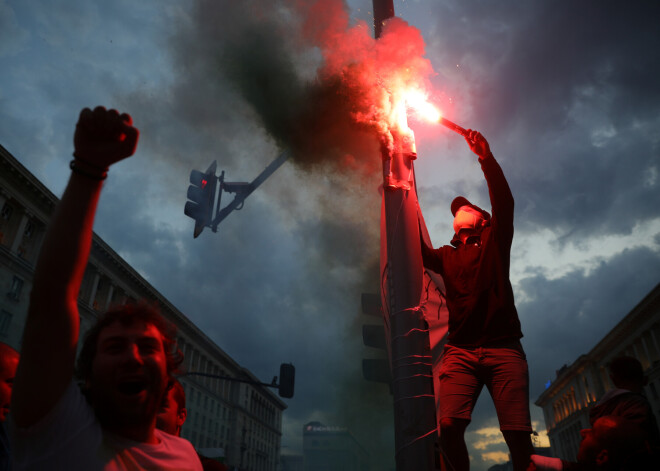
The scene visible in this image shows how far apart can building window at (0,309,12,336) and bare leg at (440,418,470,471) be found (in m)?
32.9

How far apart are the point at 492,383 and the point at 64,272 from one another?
9.71 feet

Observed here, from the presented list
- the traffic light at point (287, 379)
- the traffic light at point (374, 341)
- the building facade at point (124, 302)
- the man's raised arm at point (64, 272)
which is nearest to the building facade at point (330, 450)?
the building facade at point (124, 302)

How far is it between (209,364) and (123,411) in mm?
72496

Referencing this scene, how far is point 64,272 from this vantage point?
1.22m

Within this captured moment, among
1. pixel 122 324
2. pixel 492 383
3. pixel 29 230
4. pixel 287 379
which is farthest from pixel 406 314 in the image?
pixel 29 230

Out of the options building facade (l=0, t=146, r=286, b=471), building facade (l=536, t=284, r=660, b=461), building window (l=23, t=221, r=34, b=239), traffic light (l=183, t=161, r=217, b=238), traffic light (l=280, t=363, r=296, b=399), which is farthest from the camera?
building facade (l=536, t=284, r=660, b=461)

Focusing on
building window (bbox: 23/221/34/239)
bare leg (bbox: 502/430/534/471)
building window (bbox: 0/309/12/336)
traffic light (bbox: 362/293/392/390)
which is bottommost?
bare leg (bbox: 502/430/534/471)

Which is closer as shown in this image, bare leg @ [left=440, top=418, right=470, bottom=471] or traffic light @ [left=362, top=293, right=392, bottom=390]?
bare leg @ [left=440, top=418, right=470, bottom=471]

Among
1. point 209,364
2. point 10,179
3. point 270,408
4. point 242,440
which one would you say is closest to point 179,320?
point 209,364

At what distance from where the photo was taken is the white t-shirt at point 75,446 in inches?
46.4

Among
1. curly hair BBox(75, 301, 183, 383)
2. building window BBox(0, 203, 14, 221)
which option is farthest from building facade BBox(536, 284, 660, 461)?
building window BBox(0, 203, 14, 221)

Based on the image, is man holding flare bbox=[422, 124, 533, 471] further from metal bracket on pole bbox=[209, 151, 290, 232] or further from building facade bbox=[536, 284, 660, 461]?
building facade bbox=[536, 284, 660, 461]

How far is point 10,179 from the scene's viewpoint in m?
31.5

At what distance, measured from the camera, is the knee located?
314 cm
